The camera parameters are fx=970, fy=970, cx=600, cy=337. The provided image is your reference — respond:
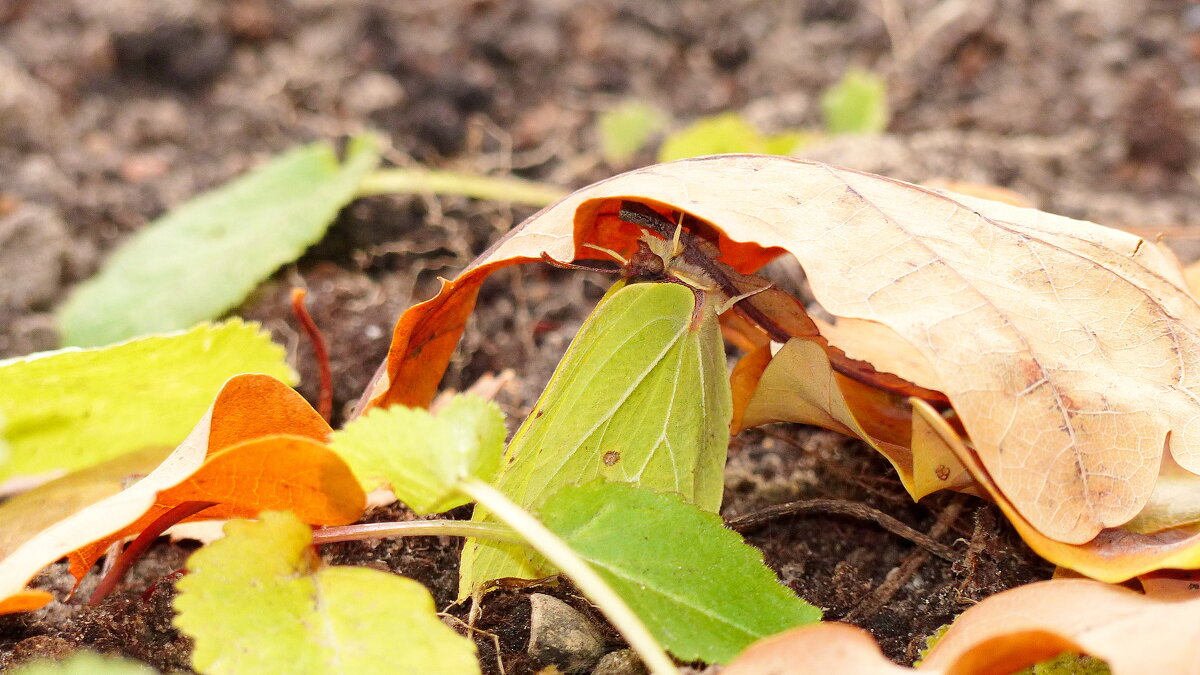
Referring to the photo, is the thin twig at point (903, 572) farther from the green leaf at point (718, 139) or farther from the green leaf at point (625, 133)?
the green leaf at point (625, 133)

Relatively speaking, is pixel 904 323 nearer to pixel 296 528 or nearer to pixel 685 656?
pixel 685 656

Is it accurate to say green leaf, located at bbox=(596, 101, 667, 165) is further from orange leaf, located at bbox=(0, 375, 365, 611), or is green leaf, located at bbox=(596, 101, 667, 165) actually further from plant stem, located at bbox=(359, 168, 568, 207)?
orange leaf, located at bbox=(0, 375, 365, 611)

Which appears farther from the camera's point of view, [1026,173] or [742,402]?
[1026,173]

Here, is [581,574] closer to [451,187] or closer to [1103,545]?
[1103,545]

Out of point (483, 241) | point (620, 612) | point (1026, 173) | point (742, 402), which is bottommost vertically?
point (1026, 173)

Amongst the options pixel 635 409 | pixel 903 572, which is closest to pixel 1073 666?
pixel 903 572

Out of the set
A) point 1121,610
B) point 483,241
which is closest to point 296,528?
point 1121,610

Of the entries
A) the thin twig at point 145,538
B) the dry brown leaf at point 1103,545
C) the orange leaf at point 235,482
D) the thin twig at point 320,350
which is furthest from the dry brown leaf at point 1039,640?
the thin twig at point 320,350
